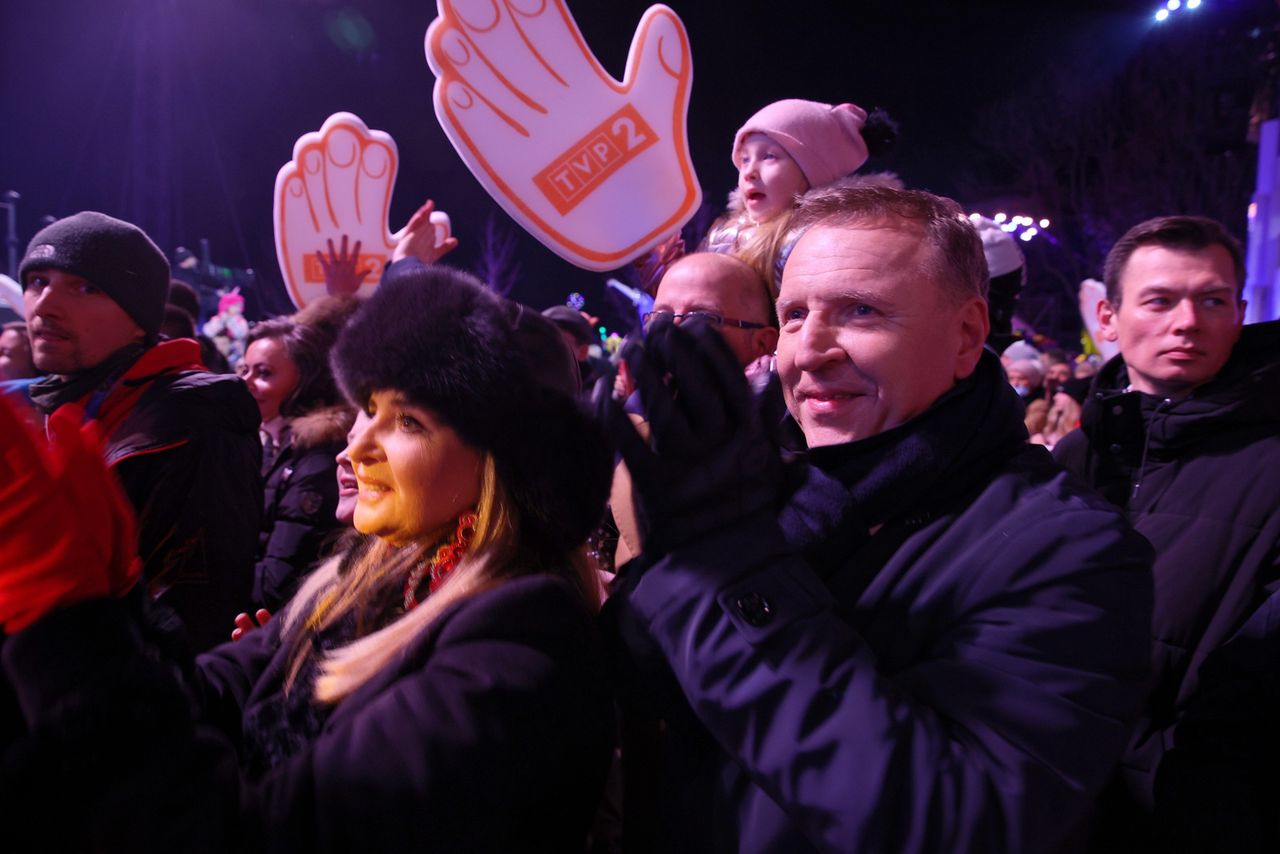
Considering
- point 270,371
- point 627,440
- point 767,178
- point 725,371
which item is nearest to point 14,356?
point 270,371

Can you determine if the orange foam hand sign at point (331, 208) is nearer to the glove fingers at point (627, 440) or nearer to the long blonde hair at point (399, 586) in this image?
the long blonde hair at point (399, 586)

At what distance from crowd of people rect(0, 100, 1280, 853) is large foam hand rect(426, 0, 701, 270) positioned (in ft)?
3.16

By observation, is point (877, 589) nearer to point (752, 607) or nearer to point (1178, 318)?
point (752, 607)

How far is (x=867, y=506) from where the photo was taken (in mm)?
1211

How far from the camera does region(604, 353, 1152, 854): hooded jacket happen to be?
99 centimetres

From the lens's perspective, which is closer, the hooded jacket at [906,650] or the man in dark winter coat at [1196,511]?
the hooded jacket at [906,650]

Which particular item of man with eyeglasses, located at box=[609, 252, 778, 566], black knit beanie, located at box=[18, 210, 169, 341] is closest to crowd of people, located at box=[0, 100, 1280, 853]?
man with eyeglasses, located at box=[609, 252, 778, 566]

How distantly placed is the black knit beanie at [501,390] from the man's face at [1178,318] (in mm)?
1571

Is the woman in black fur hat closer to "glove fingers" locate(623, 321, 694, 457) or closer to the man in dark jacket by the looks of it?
"glove fingers" locate(623, 321, 694, 457)

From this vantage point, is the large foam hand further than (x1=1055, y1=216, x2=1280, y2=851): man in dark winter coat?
Yes

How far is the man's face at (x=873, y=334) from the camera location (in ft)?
4.13

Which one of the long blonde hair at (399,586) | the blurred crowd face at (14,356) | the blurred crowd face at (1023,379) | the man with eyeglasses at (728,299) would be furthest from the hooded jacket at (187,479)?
the blurred crowd face at (1023,379)

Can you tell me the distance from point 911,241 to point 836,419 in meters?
0.29

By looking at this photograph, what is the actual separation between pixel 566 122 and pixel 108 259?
160 centimetres
